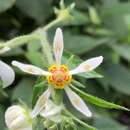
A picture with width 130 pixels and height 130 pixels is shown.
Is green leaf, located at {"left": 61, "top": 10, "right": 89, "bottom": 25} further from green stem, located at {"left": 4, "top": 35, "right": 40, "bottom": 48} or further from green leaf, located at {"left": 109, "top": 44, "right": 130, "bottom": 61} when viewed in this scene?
green stem, located at {"left": 4, "top": 35, "right": 40, "bottom": 48}

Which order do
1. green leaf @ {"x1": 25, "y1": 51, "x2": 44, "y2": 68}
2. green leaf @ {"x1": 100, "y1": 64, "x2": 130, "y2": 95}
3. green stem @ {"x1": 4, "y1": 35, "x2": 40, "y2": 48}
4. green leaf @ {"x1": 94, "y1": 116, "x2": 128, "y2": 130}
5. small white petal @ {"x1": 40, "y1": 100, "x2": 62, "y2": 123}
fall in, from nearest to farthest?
small white petal @ {"x1": 40, "y1": 100, "x2": 62, "y2": 123}, green stem @ {"x1": 4, "y1": 35, "x2": 40, "y2": 48}, green leaf @ {"x1": 25, "y1": 51, "x2": 44, "y2": 68}, green leaf @ {"x1": 94, "y1": 116, "x2": 128, "y2": 130}, green leaf @ {"x1": 100, "y1": 64, "x2": 130, "y2": 95}

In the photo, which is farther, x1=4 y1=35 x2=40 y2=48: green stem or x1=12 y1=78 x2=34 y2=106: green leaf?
x1=12 y1=78 x2=34 y2=106: green leaf

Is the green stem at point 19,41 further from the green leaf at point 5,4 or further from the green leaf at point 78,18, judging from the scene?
the green leaf at point 78,18

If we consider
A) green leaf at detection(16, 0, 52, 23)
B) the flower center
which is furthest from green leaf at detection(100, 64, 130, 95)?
the flower center

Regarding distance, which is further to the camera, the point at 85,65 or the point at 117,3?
the point at 117,3

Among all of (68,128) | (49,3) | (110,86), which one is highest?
(68,128)

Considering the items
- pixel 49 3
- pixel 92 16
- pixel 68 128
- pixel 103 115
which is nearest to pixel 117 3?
pixel 92 16

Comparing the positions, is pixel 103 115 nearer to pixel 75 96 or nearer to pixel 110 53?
pixel 110 53
